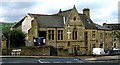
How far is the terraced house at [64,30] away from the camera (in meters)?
62.1

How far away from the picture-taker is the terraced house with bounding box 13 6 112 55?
62.1 meters

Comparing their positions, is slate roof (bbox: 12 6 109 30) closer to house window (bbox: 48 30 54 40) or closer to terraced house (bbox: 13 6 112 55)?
terraced house (bbox: 13 6 112 55)

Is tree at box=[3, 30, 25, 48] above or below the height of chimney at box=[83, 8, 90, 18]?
below

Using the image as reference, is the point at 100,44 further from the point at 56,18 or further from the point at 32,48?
the point at 32,48

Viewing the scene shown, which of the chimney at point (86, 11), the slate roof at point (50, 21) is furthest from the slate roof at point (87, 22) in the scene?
the slate roof at point (50, 21)

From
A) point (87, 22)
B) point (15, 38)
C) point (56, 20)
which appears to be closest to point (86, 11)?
point (87, 22)

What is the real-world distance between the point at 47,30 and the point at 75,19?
7285mm

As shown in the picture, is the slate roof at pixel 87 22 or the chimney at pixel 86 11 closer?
the slate roof at pixel 87 22

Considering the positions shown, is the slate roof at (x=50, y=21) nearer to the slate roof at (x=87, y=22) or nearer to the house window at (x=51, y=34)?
the house window at (x=51, y=34)

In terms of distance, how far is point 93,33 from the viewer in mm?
67938

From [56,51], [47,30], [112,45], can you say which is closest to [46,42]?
[47,30]

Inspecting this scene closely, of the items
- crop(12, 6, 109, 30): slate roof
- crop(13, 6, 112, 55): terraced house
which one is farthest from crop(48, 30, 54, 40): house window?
crop(12, 6, 109, 30): slate roof

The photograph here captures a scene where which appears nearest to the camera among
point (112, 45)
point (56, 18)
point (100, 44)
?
point (56, 18)

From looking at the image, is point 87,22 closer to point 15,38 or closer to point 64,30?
point 64,30
